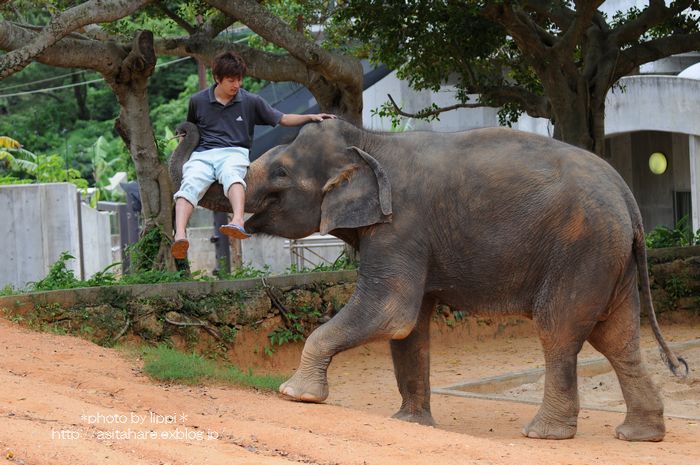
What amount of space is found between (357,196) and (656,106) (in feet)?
59.2

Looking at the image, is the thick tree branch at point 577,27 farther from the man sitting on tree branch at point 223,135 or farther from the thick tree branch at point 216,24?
the man sitting on tree branch at point 223,135

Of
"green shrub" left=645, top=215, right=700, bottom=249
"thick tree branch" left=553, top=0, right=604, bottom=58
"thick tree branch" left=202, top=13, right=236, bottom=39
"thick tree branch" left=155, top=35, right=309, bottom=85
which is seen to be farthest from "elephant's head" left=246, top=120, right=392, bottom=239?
"green shrub" left=645, top=215, right=700, bottom=249

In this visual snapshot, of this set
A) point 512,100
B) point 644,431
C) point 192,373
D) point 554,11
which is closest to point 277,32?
point 554,11

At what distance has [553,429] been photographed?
8.47 m

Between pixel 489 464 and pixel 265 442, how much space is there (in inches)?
A: 53.3

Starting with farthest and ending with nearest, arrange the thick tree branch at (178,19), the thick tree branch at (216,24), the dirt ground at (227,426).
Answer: the thick tree branch at (178,19) → the thick tree branch at (216,24) → the dirt ground at (227,426)

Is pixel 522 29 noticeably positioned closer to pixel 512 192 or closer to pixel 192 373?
pixel 512 192

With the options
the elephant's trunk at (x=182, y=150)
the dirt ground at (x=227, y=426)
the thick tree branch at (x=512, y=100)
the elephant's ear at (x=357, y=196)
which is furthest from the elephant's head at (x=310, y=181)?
the thick tree branch at (x=512, y=100)

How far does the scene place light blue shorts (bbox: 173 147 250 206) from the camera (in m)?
8.28

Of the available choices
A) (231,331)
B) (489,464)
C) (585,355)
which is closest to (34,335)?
(231,331)

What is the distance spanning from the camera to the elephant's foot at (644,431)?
27.9 ft

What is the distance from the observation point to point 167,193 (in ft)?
46.2

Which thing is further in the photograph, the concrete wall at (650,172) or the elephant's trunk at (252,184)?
the concrete wall at (650,172)

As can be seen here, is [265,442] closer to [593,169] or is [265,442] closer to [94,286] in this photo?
[593,169]
